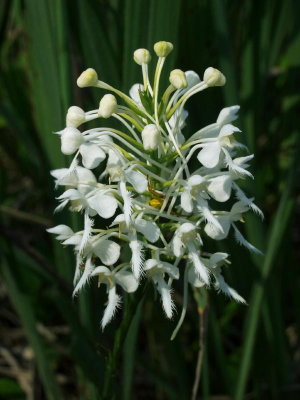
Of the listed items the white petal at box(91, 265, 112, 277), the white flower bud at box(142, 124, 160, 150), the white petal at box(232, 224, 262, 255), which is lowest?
the white petal at box(91, 265, 112, 277)

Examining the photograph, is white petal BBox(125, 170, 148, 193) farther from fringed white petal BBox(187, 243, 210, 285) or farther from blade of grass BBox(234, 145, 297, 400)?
blade of grass BBox(234, 145, 297, 400)

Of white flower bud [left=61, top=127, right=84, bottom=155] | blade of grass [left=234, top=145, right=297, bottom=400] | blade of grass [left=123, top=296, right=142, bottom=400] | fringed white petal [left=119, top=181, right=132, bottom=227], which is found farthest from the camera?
blade of grass [left=234, top=145, right=297, bottom=400]

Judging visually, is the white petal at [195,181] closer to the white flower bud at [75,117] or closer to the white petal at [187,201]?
the white petal at [187,201]

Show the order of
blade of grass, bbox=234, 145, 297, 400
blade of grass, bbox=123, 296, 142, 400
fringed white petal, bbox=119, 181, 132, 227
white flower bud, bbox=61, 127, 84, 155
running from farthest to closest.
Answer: blade of grass, bbox=234, 145, 297, 400
blade of grass, bbox=123, 296, 142, 400
white flower bud, bbox=61, 127, 84, 155
fringed white petal, bbox=119, 181, 132, 227

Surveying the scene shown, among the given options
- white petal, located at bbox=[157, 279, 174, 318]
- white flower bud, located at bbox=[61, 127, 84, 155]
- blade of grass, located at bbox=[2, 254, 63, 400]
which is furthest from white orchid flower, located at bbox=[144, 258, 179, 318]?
blade of grass, located at bbox=[2, 254, 63, 400]

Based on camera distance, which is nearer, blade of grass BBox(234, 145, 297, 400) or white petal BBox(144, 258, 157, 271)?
white petal BBox(144, 258, 157, 271)

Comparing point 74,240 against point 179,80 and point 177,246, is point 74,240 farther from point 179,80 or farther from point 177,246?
point 179,80

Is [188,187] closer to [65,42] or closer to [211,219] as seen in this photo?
[211,219]
